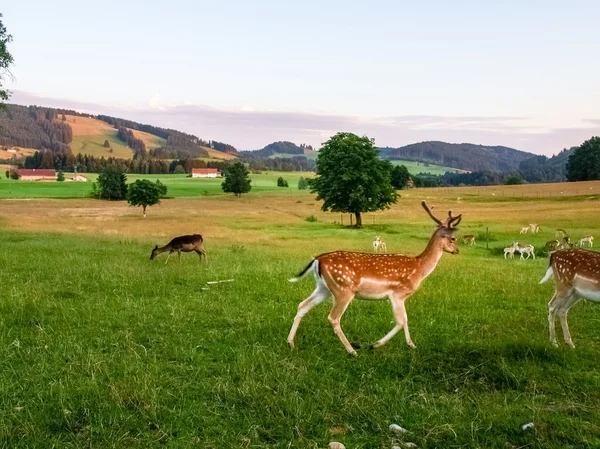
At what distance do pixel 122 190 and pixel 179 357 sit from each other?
96.6 meters

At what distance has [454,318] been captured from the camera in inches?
410

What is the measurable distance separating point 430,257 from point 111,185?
96.4 m

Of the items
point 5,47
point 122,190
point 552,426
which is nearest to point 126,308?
point 552,426

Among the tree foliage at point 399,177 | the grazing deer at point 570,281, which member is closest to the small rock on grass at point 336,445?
the grazing deer at point 570,281

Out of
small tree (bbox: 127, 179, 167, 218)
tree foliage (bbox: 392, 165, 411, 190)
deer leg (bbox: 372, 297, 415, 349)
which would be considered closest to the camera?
deer leg (bbox: 372, 297, 415, 349)

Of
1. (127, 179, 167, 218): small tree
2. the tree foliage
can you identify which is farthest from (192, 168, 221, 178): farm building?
(127, 179, 167, 218): small tree

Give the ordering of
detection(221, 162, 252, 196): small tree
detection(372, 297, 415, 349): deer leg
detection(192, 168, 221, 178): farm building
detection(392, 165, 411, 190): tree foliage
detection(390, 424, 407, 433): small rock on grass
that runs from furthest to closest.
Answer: detection(192, 168, 221, 178): farm building
detection(392, 165, 411, 190): tree foliage
detection(221, 162, 252, 196): small tree
detection(372, 297, 415, 349): deer leg
detection(390, 424, 407, 433): small rock on grass

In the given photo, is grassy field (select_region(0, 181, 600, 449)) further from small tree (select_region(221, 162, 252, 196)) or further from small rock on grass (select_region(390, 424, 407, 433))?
small tree (select_region(221, 162, 252, 196))

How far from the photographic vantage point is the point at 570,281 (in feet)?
28.9

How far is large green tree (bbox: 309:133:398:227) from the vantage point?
1820 inches

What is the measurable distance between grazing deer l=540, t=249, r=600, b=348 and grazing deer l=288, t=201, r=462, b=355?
7.33 feet

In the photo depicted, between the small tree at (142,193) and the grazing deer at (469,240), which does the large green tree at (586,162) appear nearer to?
the grazing deer at (469,240)

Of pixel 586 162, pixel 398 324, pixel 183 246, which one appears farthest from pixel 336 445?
pixel 586 162

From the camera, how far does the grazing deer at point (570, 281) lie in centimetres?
853
